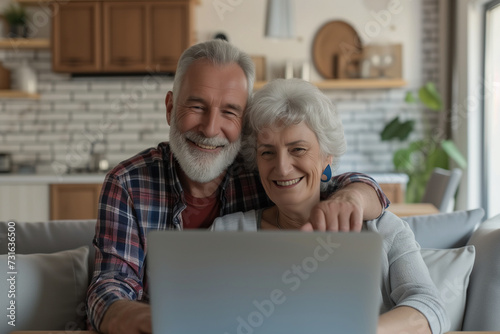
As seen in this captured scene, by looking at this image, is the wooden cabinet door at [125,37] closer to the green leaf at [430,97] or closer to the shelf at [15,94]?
the shelf at [15,94]

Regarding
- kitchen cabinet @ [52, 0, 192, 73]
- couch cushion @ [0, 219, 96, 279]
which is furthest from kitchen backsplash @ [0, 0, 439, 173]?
couch cushion @ [0, 219, 96, 279]

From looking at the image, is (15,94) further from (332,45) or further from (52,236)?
(52,236)

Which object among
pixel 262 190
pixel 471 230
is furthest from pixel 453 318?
pixel 262 190

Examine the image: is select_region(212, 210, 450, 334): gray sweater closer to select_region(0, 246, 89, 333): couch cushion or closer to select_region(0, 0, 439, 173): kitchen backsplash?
select_region(0, 246, 89, 333): couch cushion

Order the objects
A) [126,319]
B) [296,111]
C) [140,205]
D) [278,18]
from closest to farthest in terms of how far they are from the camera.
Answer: [126,319], [296,111], [140,205], [278,18]

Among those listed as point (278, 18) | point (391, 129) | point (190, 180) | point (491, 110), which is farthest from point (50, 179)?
point (491, 110)

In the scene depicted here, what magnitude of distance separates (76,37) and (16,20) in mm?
684

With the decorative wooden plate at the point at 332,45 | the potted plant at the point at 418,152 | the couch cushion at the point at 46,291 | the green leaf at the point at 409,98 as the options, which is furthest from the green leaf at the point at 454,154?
the couch cushion at the point at 46,291

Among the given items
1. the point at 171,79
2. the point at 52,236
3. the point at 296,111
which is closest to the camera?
the point at 296,111

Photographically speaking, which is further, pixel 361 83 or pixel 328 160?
pixel 361 83

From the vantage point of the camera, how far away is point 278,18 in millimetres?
4453

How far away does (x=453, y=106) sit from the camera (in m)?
5.62

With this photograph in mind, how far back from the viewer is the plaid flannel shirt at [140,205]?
1.77 metres

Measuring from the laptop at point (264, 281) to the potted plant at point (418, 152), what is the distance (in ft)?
14.8
